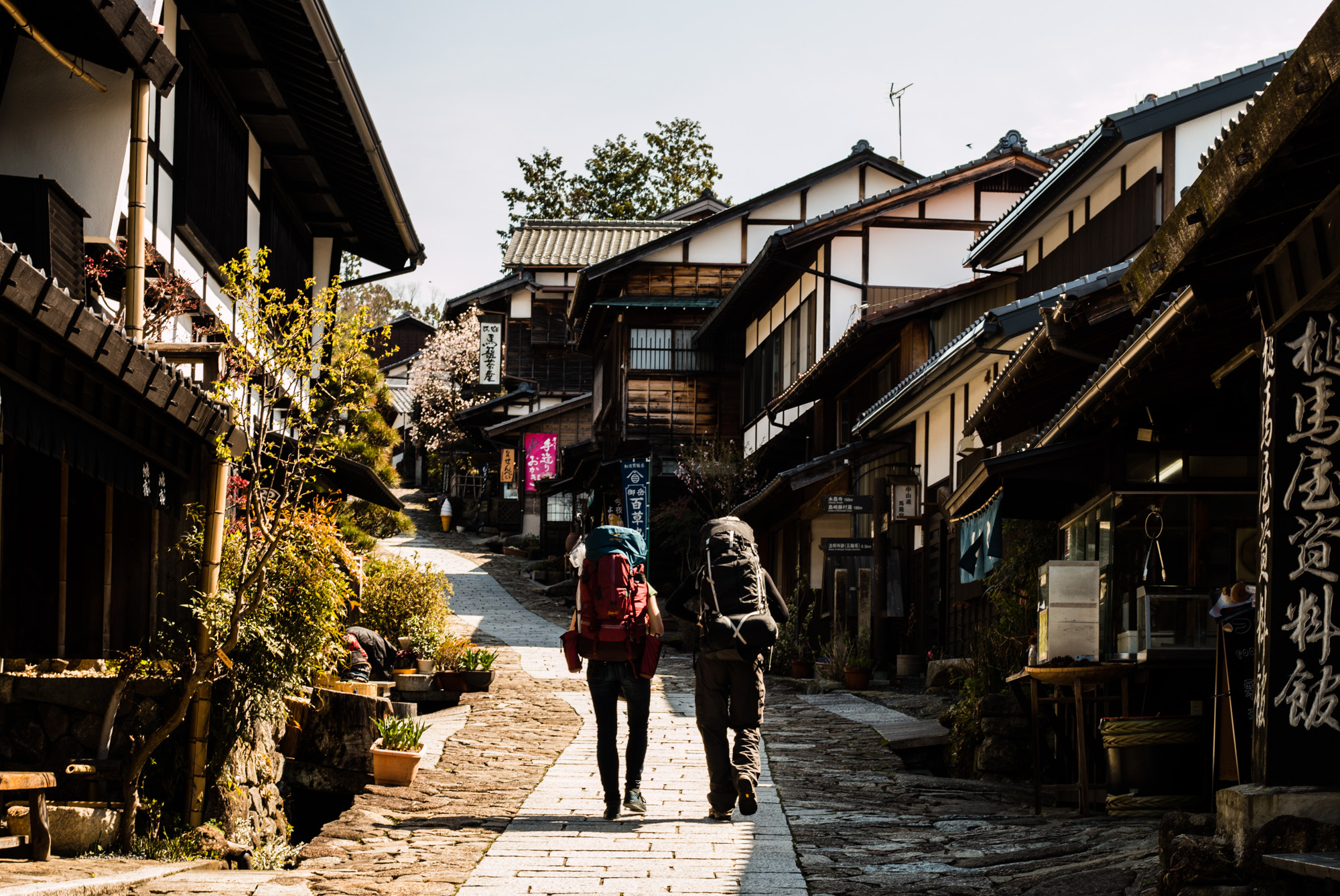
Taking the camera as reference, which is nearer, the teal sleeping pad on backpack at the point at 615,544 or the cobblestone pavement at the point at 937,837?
the cobblestone pavement at the point at 937,837

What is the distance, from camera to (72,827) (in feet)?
27.5

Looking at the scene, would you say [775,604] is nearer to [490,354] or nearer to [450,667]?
[450,667]

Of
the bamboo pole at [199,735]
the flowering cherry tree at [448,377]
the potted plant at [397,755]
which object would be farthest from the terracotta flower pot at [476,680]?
the flowering cherry tree at [448,377]

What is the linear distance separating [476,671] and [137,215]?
9106 mm

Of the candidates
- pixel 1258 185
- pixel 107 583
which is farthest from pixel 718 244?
pixel 1258 185

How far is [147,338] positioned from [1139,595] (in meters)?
8.07

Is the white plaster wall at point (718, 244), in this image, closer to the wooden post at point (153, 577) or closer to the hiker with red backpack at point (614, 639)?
the wooden post at point (153, 577)

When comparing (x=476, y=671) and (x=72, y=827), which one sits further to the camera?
(x=476, y=671)

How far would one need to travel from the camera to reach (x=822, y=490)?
83.1 ft

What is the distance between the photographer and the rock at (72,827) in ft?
26.9

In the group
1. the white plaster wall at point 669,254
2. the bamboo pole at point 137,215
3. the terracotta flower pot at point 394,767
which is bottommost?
the terracotta flower pot at point 394,767

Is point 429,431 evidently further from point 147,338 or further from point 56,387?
point 56,387

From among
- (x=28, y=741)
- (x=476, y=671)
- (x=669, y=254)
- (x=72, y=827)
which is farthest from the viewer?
(x=669, y=254)

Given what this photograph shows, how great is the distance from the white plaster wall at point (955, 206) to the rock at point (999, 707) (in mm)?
15552
